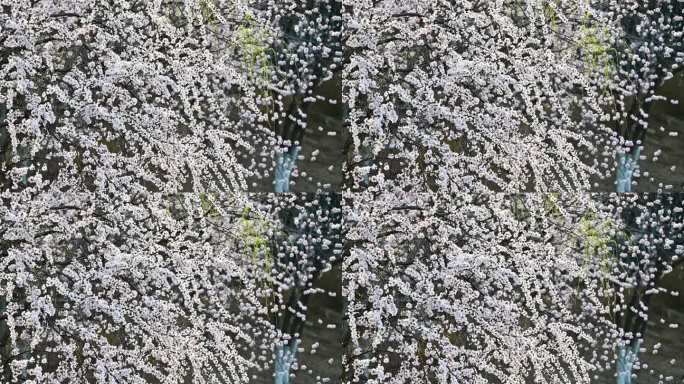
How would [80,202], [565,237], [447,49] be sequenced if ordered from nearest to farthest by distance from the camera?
[80,202]
[447,49]
[565,237]

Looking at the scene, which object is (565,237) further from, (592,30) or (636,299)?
(592,30)

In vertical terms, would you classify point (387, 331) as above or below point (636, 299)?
below

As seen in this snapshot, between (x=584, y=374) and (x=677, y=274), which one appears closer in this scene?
(x=584, y=374)

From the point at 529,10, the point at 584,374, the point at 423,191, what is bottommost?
the point at 584,374

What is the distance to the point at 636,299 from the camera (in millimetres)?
7605

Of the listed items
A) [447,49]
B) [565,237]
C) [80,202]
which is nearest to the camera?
[80,202]

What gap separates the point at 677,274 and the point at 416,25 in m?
2.32

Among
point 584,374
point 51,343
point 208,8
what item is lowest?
point 51,343

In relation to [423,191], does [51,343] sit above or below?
below

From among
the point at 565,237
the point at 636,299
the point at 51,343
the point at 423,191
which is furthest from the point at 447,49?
the point at 51,343

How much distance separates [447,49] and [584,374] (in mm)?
2086

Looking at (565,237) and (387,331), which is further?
(565,237)

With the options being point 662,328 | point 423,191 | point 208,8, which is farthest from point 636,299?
point 208,8

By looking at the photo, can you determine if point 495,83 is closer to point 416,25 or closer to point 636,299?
point 416,25
